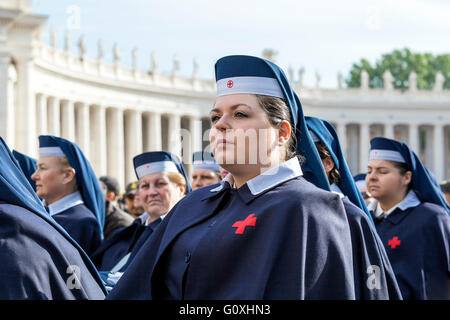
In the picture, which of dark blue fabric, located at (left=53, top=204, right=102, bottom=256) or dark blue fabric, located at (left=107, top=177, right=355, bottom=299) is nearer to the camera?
dark blue fabric, located at (left=107, top=177, right=355, bottom=299)

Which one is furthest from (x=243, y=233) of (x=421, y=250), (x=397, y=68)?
(x=397, y=68)

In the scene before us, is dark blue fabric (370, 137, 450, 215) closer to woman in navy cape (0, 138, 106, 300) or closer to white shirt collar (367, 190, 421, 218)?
white shirt collar (367, 190, 421, 218)

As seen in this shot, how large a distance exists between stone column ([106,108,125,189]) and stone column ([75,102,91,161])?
442 cm

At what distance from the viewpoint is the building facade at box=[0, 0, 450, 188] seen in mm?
57219

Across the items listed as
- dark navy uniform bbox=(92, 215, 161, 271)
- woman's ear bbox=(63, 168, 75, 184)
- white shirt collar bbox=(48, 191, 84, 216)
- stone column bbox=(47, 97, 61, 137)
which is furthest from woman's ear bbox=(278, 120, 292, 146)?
stone column bbox=(47, 97, 61, 137)

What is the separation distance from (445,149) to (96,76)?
6328 cm

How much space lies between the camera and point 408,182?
12.2 metres

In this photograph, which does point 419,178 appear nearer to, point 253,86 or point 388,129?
point 253,86

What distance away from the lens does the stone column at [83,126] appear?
7469cm

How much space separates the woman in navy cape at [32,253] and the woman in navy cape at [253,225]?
76 cm

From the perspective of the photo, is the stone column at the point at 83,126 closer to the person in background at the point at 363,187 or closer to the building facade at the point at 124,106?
the building facade at the point at 124,106

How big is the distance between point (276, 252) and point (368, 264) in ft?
3.07

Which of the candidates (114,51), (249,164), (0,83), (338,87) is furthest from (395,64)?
(249,164)

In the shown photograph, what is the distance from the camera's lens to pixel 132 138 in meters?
85.9
